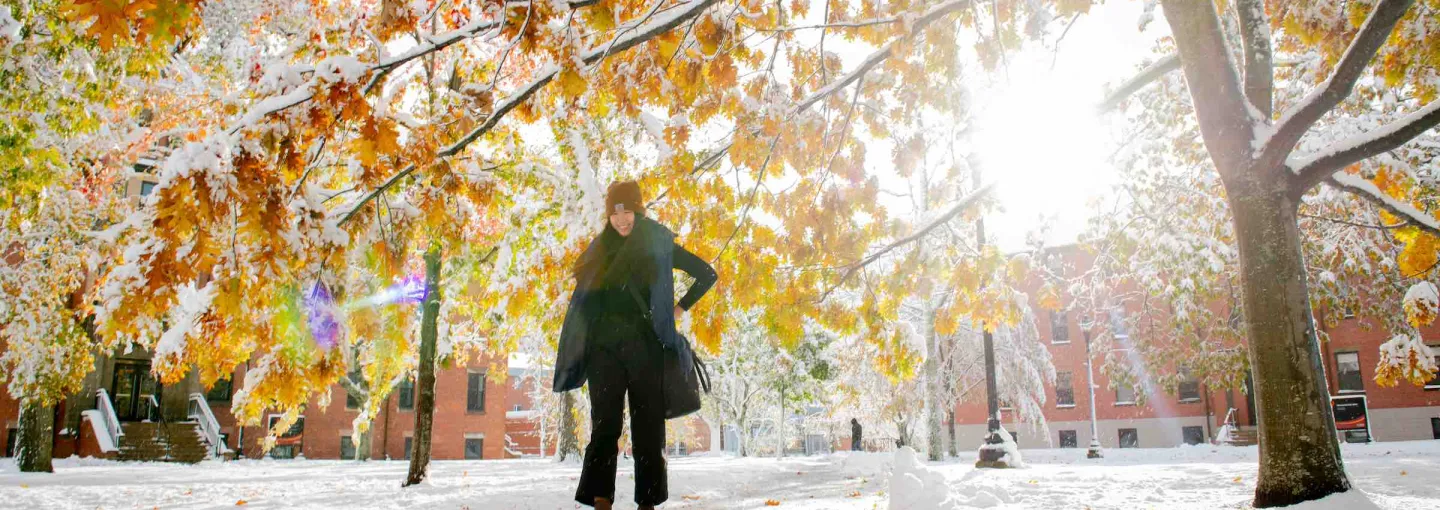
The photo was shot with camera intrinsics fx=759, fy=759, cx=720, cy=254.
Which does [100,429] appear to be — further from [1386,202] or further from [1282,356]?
[1386,202]

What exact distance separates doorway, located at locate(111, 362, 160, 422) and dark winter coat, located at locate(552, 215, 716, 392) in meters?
29.0

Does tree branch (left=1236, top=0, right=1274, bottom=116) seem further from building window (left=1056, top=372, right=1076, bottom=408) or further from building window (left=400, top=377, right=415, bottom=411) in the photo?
building window (left=1056, top=372, right=1076, bottom=408)

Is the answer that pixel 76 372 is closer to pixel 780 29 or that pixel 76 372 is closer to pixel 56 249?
pixel 56 249

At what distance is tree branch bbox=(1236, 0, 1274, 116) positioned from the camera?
5348 millimetres

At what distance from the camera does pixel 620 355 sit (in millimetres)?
3820

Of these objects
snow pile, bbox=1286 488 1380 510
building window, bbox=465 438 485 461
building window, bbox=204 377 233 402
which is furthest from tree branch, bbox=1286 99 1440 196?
building window, bbox=465 438 485 461

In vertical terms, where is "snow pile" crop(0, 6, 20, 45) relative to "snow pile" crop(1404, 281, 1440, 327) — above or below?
above

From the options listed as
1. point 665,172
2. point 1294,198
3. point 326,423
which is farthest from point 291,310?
point 326,423

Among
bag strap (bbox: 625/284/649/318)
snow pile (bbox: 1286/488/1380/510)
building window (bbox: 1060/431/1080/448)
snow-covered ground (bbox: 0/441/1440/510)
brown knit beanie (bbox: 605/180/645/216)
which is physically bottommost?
building window (bbox: 1060/431/1080/448)

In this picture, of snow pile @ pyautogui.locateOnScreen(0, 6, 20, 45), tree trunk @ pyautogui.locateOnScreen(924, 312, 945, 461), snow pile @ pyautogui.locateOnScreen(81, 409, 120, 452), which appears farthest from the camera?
snow pile @ pyautogui.locateOnScreen(81, 409, 120, 452)

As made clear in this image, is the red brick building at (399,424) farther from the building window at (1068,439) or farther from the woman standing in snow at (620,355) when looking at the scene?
the building window at (1068,439)

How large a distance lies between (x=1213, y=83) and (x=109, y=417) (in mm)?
29685

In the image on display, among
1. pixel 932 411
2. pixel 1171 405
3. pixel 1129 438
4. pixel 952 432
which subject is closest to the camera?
pixel 932 411

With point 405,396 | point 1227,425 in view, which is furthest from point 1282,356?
point 405,396
